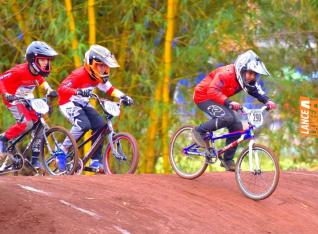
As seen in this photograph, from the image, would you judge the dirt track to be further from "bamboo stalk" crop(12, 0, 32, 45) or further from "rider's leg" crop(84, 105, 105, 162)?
"bamboo stalk" crop(12, 0, 32, 45)

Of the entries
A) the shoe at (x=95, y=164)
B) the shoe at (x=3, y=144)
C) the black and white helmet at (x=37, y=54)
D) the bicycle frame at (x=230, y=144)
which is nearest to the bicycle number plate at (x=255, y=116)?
the bicycle frame at (x=230, y=144)

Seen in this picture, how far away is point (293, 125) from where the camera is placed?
14.2 meters

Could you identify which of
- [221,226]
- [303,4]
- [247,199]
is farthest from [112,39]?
[221,226]

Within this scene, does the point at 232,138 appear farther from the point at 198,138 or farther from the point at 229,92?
the point at 229,92

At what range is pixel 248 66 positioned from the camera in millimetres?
8906

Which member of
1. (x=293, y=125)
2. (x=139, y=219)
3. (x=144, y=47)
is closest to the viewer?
(x=139, y=219)

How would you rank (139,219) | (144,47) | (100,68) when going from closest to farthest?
(139,219), (100,68), (144,47)

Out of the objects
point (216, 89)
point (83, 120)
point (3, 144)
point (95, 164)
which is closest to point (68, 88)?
point (83, 120)

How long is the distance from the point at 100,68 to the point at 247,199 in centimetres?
214

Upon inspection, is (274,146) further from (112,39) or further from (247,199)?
(247,199)

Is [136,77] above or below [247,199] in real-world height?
above

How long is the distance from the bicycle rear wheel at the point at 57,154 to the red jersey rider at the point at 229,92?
133cm

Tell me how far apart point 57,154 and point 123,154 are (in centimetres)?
71

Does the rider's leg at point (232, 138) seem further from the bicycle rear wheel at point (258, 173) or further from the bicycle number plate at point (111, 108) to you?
the bicycle number plate at point (111, 108)
